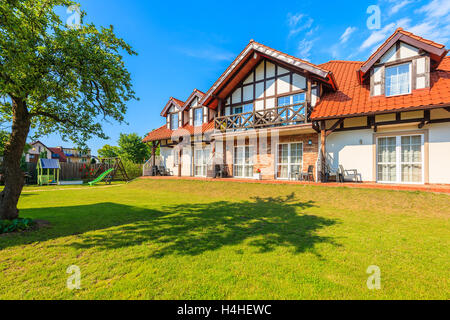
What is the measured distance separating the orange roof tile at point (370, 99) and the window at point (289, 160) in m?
2.58

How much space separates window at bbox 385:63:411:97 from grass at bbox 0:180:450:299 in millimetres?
5971

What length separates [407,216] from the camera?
6562 millimetres

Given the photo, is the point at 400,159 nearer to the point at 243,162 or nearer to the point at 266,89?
the point at 266,89

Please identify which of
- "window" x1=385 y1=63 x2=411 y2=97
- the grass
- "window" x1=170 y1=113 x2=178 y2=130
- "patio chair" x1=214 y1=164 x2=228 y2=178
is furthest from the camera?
"window" x1=170 y1=113 x2=178 y2=130

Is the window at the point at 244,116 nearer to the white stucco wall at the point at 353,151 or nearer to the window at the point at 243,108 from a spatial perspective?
the window at the point at 243,108

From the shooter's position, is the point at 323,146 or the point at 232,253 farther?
the point at 323,146

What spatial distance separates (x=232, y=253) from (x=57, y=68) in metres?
5.93

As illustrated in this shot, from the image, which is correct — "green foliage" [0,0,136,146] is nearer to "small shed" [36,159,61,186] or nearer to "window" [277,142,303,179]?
"window" [277,142,303,179]

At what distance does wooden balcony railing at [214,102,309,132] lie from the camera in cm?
1175

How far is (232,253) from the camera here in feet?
12.3

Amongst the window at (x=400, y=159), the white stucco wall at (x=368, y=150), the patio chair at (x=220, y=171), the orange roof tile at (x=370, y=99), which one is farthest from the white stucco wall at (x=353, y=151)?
the patio chair at (x=220, y=171)

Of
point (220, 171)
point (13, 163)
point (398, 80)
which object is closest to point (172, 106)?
point (220, 171)

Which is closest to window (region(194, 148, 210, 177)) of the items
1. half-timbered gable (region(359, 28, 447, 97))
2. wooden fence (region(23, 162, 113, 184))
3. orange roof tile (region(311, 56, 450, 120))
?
orange roof tile (region(311, 56, 450, 120))
